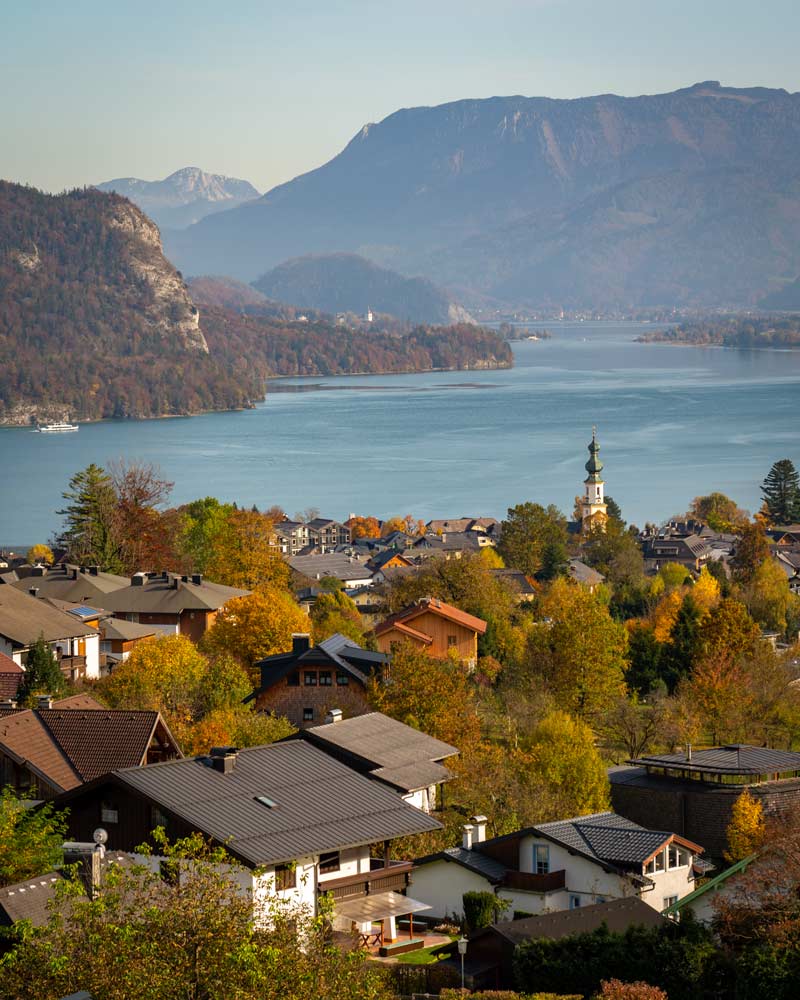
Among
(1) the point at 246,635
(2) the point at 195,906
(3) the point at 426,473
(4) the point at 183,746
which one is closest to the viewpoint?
(2) the point at 195,906

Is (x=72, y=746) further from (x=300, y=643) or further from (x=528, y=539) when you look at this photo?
(x=528, y=539)

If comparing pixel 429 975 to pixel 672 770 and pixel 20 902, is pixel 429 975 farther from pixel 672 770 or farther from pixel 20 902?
pixel 672 770

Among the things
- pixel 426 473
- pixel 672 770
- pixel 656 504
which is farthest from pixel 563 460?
pixel 672 770

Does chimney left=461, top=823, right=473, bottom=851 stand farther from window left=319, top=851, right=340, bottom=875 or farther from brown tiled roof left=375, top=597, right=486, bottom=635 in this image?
brown tiled roof left=375, top=597, right=486, bottom=635

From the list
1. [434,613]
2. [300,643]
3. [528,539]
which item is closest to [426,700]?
[300,643]

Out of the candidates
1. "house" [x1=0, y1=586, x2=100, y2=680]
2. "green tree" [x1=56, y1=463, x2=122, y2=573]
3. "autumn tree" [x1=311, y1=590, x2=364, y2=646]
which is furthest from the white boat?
"house" [x1=0, y1=586, x2=100, y2=680]

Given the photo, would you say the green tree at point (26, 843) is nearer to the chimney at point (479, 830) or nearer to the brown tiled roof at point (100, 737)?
the brown tiled roof at point (100, 737)
